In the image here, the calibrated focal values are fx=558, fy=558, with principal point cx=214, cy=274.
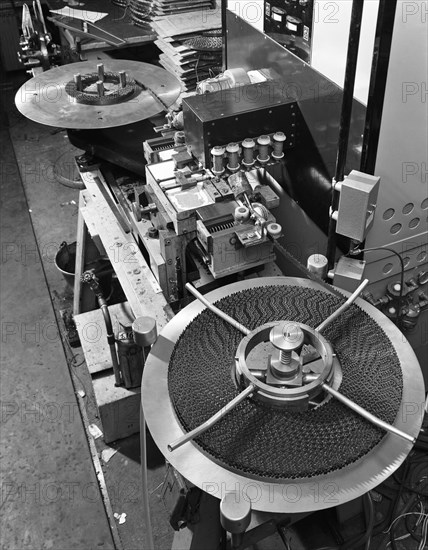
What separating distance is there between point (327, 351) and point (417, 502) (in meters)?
0.89

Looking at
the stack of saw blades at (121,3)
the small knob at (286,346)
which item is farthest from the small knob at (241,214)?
the stack of saw blades at (121,3)

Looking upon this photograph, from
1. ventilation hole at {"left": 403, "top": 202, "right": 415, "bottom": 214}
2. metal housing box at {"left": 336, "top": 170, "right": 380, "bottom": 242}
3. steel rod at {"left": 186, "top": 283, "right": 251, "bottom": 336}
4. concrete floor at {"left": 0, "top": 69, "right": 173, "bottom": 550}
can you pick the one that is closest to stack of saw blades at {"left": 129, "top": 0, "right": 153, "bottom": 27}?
concrete floor at {"left": 0, "top": 69, "right": 173, "bottom": 550}

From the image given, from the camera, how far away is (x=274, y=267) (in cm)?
166

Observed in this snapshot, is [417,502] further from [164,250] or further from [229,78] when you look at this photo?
[229,78]

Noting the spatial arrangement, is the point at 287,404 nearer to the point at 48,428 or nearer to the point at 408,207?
the point at 408,207

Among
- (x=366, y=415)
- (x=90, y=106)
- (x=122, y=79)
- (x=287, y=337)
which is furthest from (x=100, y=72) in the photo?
(x=366, y=415)

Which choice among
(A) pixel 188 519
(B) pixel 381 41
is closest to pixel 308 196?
(B) pixel 381 41

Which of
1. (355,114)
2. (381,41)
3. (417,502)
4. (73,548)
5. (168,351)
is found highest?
(381,41)

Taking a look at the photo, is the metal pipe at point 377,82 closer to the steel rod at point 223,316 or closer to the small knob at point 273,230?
the small knob at point 273,230

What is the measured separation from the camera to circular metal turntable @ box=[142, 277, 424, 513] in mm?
844

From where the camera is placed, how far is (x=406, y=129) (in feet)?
4.23

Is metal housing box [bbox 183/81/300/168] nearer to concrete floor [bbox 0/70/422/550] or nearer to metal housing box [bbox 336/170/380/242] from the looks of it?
metal housing box [bbox 336/170/380/242]

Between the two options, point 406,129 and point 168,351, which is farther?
point 406,129

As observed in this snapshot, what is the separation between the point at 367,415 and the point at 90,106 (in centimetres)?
163
